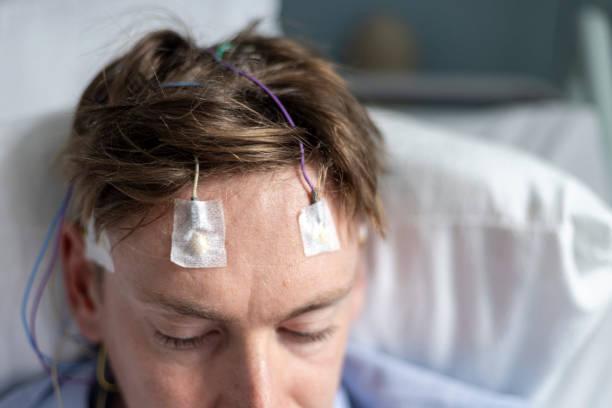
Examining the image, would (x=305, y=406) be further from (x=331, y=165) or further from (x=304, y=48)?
(x=304, y=48)

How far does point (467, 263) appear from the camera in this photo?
1031 mm

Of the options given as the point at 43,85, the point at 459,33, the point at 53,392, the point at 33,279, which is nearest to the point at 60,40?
the point at 43,85

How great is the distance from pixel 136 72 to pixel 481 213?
0.54 metres

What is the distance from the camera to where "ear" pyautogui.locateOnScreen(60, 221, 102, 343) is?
925 mm

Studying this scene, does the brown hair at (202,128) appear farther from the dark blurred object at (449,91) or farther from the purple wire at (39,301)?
the dark blurred object at (449,91)

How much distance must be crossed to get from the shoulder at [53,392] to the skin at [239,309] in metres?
0.18

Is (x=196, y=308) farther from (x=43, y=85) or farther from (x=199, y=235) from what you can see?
(x=43, y=85)

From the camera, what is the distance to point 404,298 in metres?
1.07

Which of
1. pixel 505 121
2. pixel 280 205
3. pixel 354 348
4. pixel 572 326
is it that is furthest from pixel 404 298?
pixel 505 121

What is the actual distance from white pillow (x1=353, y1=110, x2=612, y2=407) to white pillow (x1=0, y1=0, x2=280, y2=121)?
47 cm

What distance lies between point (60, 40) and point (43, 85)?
0.10m

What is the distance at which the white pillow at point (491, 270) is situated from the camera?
98cm

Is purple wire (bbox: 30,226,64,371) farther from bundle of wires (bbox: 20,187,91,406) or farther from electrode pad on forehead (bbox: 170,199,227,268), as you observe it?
electrode pad on forehead (bbox: 170,199,227,268)

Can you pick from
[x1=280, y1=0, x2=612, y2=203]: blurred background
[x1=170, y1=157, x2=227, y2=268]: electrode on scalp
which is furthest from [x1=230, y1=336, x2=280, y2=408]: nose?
[x1=280, y1=0, x2=612, y2=203]: blurred background
